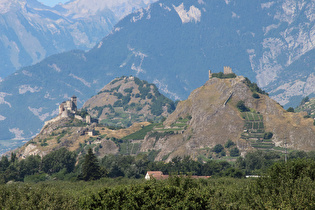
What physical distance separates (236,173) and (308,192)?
92.5 meters

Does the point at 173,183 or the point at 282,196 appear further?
the point at 173,183

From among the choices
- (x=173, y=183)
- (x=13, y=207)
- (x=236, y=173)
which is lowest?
(x=13, y=207)

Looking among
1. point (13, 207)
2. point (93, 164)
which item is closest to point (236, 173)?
point (93, 164)

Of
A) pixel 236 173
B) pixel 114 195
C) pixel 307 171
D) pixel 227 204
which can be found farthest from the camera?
pixel 236 173

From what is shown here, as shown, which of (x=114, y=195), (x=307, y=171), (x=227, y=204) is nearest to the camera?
(x=227, y=204)

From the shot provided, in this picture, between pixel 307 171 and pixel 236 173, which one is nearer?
pixel 307 171

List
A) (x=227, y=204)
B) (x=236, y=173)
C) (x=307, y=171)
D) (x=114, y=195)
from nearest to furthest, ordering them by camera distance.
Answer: (x=227, y=204) < (x=114, y=195) < (x=307, y=171) < (x=236, y=173)

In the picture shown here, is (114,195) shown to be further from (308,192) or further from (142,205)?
(308,192)

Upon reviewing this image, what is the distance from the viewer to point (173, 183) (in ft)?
380

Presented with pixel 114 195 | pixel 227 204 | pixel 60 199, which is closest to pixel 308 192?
pixel 227 204

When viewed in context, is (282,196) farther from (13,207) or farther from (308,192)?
(13,207)

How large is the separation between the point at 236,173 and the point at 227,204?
95.0 metres

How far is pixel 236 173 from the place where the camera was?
195 metres

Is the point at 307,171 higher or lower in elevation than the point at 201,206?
higher
